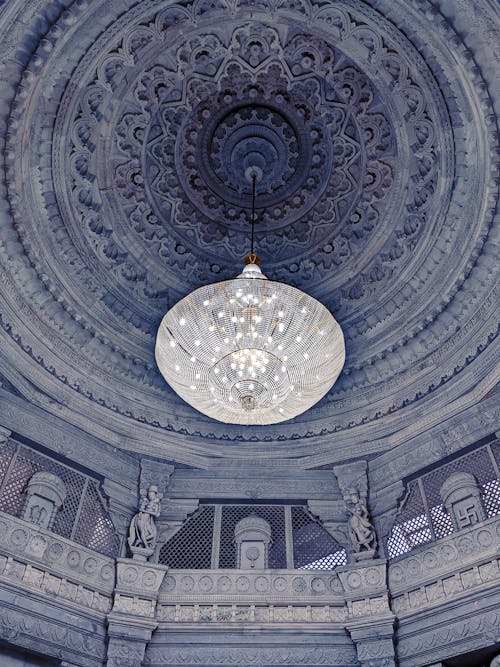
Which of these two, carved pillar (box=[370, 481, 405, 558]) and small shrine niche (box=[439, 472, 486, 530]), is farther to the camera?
carved pillar (box=[370, 481, 405, 558])

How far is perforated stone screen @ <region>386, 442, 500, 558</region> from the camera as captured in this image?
8.12 meters

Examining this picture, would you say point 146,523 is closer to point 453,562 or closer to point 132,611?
point 132,611

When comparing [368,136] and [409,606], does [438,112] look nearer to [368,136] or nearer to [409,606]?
[368,136]

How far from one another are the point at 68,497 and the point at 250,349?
340 cm

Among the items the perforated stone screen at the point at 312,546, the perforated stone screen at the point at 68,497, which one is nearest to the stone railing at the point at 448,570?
the perforated stone screen at the point at 312,546

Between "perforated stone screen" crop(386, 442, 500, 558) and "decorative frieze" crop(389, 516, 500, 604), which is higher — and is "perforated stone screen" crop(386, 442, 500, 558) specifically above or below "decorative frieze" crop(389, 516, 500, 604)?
above

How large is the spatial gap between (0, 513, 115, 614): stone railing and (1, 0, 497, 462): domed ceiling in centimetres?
172

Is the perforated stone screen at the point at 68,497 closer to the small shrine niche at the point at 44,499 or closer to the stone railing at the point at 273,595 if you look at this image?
the small shrine niche at the point at 44,499

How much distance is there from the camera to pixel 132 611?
25.9 ft

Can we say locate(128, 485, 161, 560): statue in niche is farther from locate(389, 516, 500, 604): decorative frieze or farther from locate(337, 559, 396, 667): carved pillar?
locate(389, 516, 500, 604): decorative frieze

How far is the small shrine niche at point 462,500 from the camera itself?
7906mm

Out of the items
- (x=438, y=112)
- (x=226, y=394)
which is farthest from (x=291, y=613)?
(x=438, y=112)

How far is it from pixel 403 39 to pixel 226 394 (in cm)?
519

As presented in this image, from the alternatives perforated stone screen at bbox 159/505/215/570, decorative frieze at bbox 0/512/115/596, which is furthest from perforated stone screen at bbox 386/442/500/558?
decorative frieze at bbox 0/512/115/596
